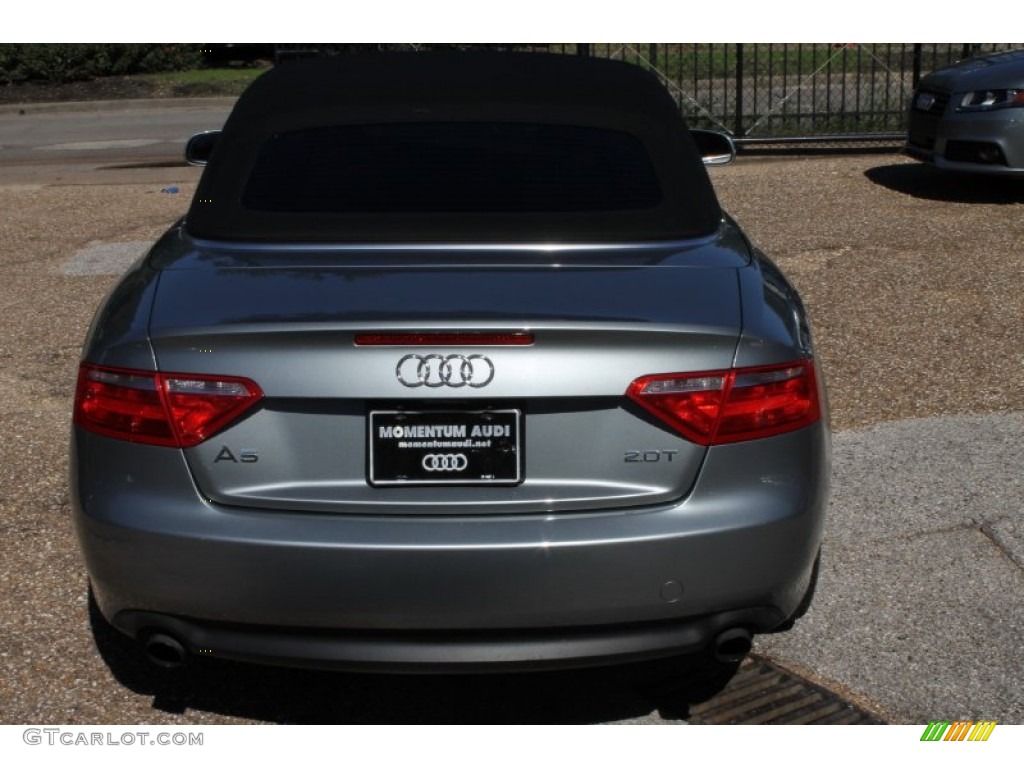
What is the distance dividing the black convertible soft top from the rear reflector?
0.61m

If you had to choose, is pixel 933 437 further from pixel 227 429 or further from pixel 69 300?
pixel 69 300

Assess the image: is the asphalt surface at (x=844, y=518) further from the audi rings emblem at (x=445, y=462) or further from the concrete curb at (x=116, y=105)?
the concrete curb at (x=116, y=105)

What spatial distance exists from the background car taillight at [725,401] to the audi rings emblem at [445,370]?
13.1 inches

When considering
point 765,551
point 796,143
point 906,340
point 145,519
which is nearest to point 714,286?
point 765,551

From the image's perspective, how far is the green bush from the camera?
24984 mm

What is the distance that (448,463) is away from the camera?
3.24 m

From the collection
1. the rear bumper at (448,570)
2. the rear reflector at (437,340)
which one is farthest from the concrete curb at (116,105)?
the rear reflector at (437,340)

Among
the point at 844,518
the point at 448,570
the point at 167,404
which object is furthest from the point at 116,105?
the point at 448,570

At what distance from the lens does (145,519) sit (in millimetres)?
3320

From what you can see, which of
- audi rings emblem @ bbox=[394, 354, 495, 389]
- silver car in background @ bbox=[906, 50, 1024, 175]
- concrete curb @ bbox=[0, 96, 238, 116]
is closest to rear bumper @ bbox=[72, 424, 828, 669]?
audi rings emblem @ bbox=[394, 354, 495, 389]

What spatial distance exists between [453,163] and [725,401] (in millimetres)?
1367

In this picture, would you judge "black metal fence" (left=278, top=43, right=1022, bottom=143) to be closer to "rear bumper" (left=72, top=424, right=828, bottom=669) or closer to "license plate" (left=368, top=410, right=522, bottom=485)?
"rear bumper" (left=72, top=424, right=828, bottom=669)

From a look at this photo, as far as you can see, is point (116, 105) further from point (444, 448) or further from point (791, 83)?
point (444, 448)
